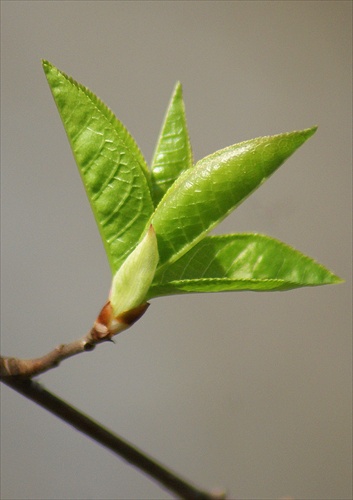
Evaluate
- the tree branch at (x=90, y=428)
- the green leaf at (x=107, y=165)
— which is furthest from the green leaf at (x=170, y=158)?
the tree branch at (x=90, y=428)

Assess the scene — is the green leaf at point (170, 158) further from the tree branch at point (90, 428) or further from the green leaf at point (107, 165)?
the tree branch at point (90, 428)

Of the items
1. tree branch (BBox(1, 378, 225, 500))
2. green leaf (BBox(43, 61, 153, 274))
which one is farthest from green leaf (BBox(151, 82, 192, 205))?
tree branch (BBox(1, 378, 225, 500))

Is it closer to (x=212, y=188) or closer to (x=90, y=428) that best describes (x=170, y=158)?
(x=212, y=188)

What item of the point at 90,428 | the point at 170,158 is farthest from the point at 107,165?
the point at 90,428

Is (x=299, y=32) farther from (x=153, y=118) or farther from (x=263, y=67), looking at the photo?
(x=153, y=118)

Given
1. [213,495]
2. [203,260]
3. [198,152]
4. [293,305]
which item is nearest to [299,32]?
[198,152]

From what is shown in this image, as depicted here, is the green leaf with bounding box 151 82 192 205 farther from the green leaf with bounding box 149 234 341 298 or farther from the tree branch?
the tree branch
